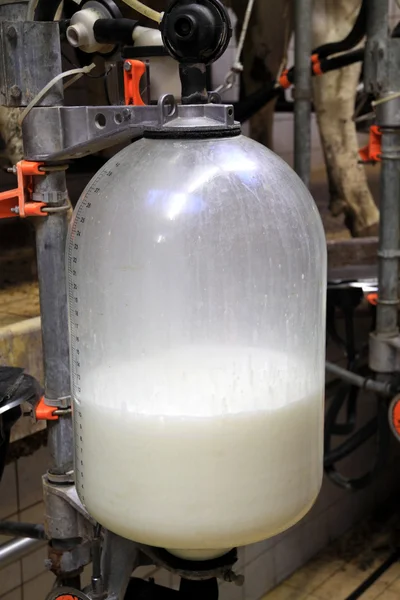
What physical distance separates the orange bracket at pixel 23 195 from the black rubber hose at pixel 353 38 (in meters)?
1.10

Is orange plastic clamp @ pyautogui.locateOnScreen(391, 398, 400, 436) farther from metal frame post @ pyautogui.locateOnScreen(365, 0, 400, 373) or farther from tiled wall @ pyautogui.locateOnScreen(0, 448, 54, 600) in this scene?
tiled wall @ pyautogui.locateOnScreen(0, 448, 54, 600)

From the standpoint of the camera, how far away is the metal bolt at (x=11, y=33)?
31.4 inches

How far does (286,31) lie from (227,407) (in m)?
2.14

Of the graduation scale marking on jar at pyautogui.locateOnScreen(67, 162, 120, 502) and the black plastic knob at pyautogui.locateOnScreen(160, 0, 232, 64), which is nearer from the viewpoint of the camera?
the black plastic knob at pyautogui.locateOnScreen(160, 0, 232, 64)

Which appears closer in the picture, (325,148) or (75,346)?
(75,346)

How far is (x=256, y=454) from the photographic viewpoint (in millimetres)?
718

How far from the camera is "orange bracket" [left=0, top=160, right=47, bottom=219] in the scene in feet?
2.68

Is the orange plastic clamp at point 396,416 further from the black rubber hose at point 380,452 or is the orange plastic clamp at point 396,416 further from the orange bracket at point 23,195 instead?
the orange bracket at point 23,195

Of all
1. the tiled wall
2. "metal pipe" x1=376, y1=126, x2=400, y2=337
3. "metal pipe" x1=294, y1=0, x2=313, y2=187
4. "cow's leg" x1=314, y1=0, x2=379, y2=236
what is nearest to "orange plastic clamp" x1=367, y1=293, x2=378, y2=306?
"metal pipe" x1=376, y1=126, x2=400, y2=337

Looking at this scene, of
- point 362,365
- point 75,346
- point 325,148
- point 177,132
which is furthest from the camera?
point 325,148

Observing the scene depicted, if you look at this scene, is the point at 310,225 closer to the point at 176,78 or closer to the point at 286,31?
the point at 176,78

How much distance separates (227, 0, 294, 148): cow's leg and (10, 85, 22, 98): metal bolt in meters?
1.80

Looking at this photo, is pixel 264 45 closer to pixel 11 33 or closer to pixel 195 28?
pixel 11 33

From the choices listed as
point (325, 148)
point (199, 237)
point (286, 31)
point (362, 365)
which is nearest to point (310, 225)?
point (199, 237)
